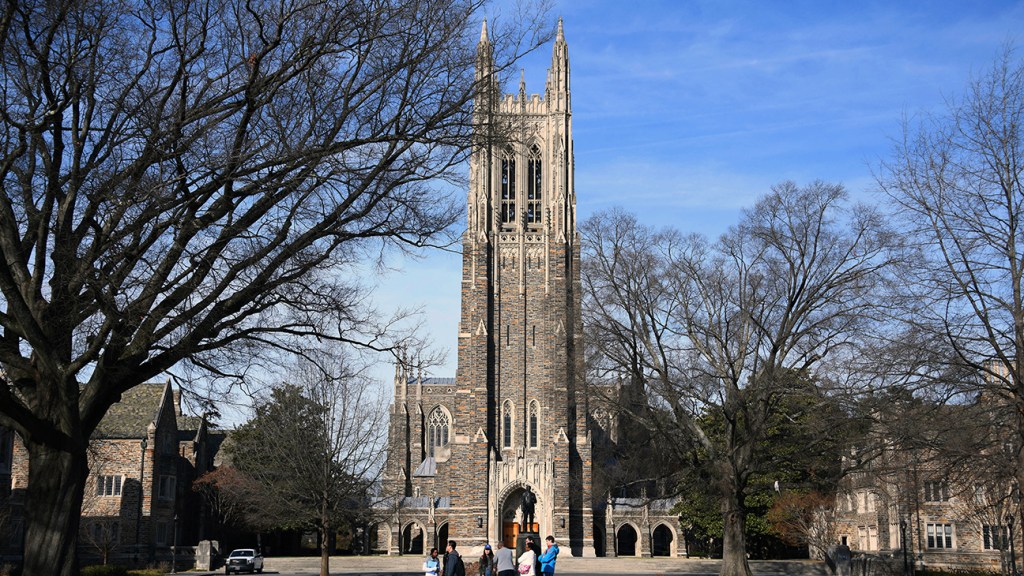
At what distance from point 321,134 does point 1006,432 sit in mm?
14389

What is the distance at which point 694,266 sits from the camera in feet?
103

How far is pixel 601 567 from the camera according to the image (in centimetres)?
4606

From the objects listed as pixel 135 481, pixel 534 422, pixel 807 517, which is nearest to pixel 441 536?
pixel 534 422

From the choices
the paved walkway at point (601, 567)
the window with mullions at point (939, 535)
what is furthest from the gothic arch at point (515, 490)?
the window with mullions at point (939, 535)

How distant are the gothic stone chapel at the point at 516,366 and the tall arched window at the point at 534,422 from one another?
68 mm

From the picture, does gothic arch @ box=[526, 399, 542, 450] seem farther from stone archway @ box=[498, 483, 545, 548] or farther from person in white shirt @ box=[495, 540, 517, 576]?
person in white shirt @ box=[495, 540, 517, 576]

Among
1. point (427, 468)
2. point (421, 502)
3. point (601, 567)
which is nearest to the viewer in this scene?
point (601, 567)

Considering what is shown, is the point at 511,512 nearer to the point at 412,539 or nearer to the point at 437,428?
the point at 412,539

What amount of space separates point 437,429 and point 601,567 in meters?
28.7

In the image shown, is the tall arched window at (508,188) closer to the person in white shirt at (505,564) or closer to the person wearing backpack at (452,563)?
the person wearing backpack at (452,563)

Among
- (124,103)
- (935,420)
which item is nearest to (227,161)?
(124,103)

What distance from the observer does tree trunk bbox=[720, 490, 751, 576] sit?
29.7 meters

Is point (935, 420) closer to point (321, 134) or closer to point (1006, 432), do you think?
point (1006, 432)

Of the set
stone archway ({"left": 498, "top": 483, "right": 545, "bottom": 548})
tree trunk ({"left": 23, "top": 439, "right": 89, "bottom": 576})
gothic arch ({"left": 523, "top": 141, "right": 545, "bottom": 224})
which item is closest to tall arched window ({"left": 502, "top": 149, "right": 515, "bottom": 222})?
gothic arch ({"left": 523, "top": 141, "right": 545, "bottom": 224})
